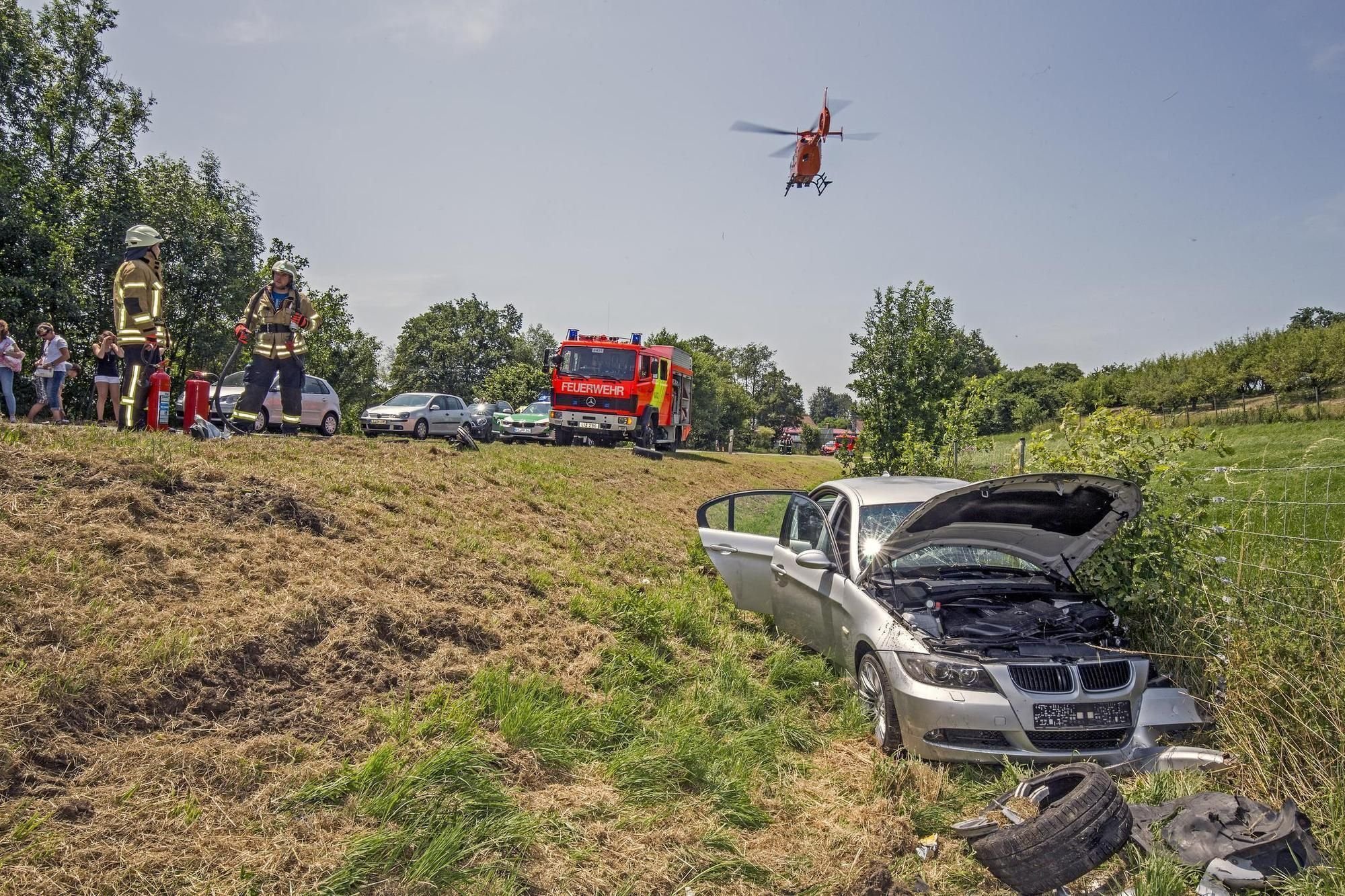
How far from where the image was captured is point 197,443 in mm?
7480

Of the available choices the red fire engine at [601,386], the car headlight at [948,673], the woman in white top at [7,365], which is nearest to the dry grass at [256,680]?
the car headlight at [948,673]

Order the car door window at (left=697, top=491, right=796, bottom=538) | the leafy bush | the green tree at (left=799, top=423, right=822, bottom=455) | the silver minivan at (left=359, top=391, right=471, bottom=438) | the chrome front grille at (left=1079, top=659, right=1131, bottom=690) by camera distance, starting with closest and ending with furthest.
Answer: the chrome front grille at (left=1079, top=659, right=1131, bottom=690) < the leafy bush < the car door window at (left=697, top=491, right=796, bottom=538) < the silver minivan at (left=359, top=391, right=471, bottom=438) < the green tree at (left=799, top=423, right=822, bottom=455)

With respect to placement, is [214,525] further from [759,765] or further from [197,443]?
[759,765]

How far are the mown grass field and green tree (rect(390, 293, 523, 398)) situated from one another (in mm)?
68448

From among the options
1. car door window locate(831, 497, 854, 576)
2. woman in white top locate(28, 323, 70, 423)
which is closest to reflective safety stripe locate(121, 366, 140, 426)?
woman in white top locate(28, 323, 70, 423)

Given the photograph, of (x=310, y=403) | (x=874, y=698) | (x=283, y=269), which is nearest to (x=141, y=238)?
(x=283, y=269)

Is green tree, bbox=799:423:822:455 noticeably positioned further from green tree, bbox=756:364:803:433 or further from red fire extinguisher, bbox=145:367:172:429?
red fire extinguisher, bbox=145:367:172:429

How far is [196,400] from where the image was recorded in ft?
31.0

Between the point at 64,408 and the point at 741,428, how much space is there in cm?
6188

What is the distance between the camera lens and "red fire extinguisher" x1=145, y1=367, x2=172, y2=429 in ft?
29.1

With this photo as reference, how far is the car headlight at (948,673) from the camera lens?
14.0ft

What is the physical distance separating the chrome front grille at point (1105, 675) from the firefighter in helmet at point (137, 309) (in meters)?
8.87

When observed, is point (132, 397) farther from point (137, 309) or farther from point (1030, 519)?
point (1030, 519)

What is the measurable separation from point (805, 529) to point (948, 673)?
2359 millimetres
